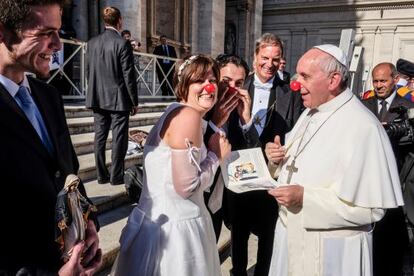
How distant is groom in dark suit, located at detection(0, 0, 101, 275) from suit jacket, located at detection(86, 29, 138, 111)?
10.5 ft

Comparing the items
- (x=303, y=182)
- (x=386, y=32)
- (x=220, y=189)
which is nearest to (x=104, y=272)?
(x=220, y=189)

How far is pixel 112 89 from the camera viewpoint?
4.47 m

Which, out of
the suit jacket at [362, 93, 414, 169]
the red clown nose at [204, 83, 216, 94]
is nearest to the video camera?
the suit jacket at [362, 93, 414, 169]

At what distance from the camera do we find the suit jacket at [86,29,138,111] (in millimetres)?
4453

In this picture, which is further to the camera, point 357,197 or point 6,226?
point 357,197

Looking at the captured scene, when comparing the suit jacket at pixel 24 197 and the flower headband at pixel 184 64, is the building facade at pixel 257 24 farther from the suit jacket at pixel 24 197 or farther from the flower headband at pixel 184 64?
the suit jacket at pixel 24 197

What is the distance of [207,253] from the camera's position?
6.98 feet

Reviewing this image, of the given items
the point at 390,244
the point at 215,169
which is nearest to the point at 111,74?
the point at 215,169

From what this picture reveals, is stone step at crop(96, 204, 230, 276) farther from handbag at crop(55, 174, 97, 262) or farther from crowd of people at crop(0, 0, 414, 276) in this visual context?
handbag at crop(55, 174, 97, 262)

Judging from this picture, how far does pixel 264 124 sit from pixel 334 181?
102 centimetres

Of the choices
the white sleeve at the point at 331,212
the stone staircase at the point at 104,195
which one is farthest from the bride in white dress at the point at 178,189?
the stone staircase at the point at 104,195

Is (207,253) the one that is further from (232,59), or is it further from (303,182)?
(232,59)

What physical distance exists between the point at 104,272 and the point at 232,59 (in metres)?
2.17

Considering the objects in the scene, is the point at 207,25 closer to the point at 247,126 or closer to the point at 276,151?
the point at 247,126
